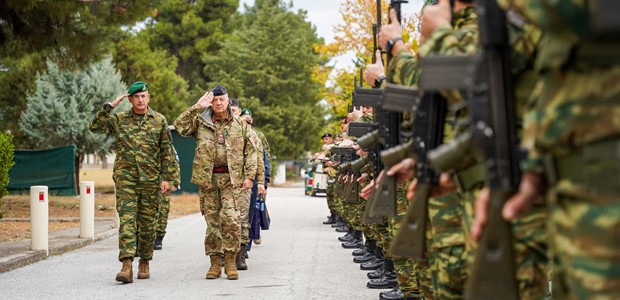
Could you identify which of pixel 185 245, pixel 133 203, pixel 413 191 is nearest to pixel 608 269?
pixel 413 191

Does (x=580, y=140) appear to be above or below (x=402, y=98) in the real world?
below

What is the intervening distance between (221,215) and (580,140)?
301 inches

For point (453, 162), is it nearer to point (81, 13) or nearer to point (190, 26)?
point (81, 13)

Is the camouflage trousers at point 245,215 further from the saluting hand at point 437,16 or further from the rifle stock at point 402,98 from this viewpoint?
the saluting hand at point 437,16

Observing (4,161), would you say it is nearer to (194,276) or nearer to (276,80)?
(194,276)

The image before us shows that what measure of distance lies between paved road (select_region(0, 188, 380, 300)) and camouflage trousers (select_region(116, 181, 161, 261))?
0.38m

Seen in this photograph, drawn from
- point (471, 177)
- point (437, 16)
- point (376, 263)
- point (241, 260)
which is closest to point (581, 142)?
point (471, 177)

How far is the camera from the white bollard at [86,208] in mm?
14406

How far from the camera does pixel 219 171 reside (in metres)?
10.3

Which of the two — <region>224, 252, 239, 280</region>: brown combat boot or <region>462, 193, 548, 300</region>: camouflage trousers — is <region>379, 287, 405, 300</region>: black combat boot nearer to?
<region>224, 252, 239, 280</region>: brown combat boot

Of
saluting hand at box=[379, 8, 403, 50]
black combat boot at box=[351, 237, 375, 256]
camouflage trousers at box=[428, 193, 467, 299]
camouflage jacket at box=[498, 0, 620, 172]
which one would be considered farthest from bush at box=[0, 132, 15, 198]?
camouflage jacket at box=[498, 0, 620, 172]

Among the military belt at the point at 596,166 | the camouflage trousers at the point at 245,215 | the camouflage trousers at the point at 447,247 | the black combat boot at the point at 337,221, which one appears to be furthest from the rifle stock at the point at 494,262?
the black combat boot at the point at 337,221

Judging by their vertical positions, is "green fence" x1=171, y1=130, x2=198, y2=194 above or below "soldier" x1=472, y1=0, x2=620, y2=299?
above

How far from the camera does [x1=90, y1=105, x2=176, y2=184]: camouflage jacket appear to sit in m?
10.0
